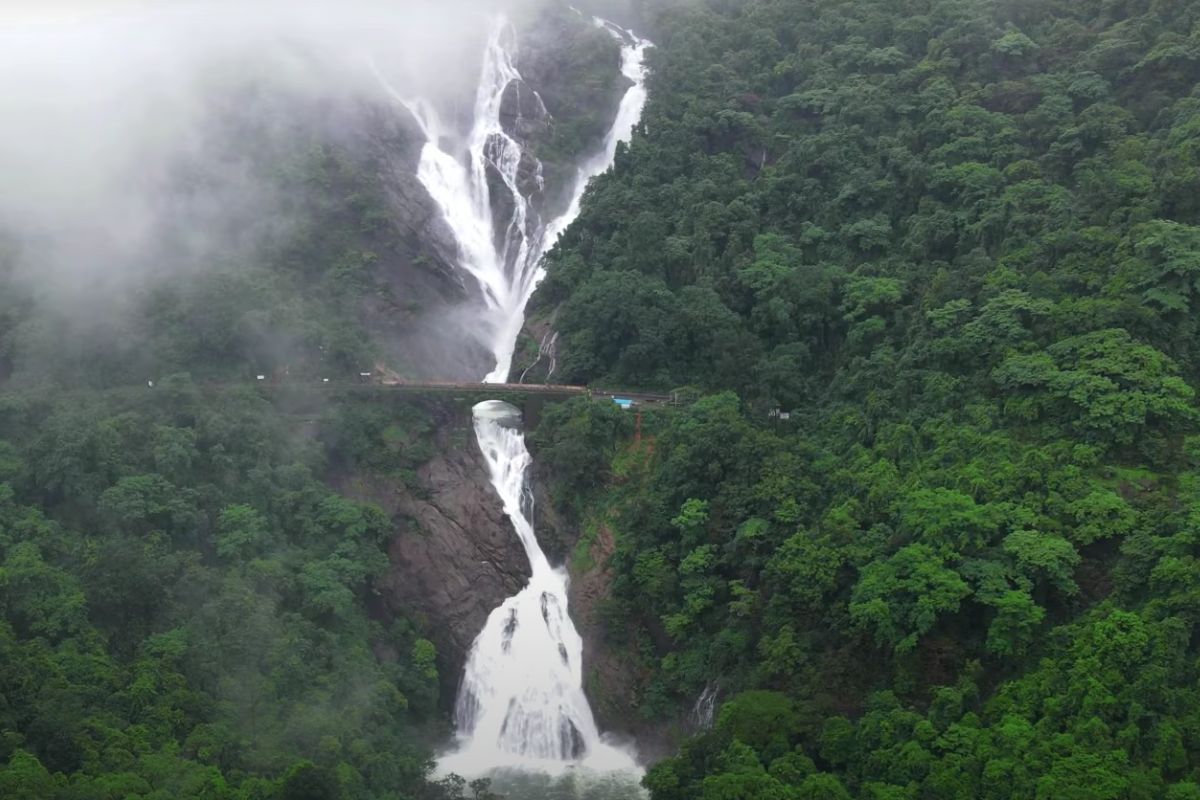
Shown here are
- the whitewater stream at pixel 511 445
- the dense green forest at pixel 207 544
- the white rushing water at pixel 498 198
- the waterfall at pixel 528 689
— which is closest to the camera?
the dense green forest at pixel 207 544

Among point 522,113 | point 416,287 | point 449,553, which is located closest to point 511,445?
point 449,553

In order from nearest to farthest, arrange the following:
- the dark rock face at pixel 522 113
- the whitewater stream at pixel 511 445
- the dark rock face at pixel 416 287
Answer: the whitewater stream at pixel 511 445 < the dark rock face at pixel 416 287 < the dark rock face at pixel 522 113

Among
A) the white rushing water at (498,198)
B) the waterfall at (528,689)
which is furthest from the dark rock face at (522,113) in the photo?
the waterfall at (528,689)

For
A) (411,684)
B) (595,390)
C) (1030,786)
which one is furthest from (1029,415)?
(411,684)

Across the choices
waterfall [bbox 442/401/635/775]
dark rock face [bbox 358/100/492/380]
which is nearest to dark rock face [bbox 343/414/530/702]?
waterfall [bbox 442/401/635/775]

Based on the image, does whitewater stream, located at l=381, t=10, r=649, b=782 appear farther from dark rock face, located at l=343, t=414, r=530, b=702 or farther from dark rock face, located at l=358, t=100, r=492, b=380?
dark rock face, located at l=358, t=100, r=492, b=380

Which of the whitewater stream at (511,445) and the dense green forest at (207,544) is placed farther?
the whitewater stream at (511,445)

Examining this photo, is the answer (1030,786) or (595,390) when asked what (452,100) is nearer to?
(595,390)

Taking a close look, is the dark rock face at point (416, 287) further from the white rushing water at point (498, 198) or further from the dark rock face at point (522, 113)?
the dark rock face at point (522, 113)

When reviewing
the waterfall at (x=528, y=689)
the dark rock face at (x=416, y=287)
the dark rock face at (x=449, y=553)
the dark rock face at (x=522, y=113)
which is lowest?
the waterfall at (x=528, y=689)
